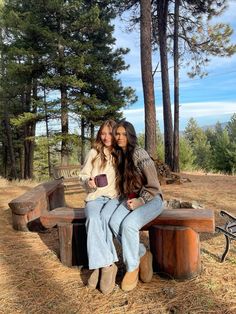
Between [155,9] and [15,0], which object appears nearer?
[155,9]

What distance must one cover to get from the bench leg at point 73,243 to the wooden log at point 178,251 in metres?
0.72

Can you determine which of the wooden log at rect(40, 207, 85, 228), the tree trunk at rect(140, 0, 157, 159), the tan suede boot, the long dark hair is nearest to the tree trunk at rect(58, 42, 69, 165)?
the tree trunk at rect(140, 0, 157, 159)

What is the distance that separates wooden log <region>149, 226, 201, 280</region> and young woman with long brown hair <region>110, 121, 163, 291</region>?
0.48 feet

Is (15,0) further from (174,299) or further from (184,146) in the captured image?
(184,146)

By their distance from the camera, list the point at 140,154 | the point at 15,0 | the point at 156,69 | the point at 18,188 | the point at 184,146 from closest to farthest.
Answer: the point at 140,154 → the point at 18,188 → the point at 156,69 → the point at 15,0 → the point at 184,146

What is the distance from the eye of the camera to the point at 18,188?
8.87 metres

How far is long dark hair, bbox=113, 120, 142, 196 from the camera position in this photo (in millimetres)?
3141

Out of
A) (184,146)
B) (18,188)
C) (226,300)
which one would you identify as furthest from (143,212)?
(184,146)

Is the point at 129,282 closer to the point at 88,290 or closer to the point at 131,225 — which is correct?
the point at 88,290

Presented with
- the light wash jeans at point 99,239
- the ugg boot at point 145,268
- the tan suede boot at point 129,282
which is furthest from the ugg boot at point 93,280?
the ugg boot at point 145,268

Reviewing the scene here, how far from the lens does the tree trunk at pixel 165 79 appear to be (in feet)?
43.3

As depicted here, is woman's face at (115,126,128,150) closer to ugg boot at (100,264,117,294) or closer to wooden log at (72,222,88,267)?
wooden log at (72,222,88,267)

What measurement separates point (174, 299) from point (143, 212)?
71cm

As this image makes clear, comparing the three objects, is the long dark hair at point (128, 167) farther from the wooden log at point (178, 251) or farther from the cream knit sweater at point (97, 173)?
the wooden log at point (178, 251)
